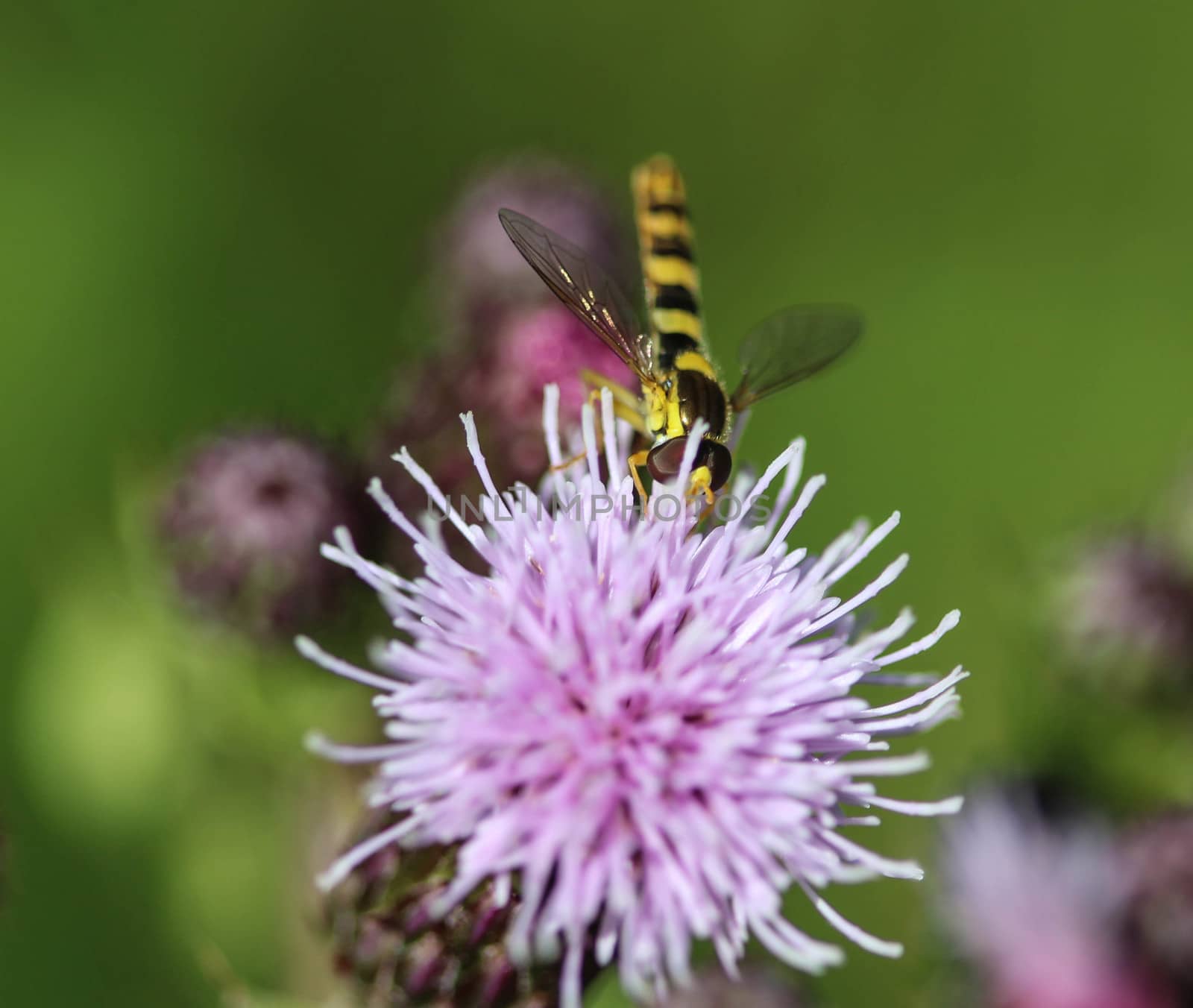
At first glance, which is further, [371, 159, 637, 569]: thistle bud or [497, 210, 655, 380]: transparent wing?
[371, 159, 637, 569]: thistle bud

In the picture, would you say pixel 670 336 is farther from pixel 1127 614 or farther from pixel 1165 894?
pixel 1165 894

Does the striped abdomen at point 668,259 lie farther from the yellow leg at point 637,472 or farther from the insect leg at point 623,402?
the yellow leg at point 637,472

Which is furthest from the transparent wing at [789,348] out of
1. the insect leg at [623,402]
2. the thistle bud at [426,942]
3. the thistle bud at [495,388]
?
the thistle bud at [426,942]

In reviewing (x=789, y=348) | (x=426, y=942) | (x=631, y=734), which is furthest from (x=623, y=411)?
(x=426, y=942)

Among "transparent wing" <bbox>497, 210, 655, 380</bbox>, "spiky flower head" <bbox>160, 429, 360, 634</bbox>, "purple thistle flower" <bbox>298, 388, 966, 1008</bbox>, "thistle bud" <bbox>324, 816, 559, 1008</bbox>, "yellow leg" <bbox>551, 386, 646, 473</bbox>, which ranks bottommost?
"thistle bud" <bbox>324, 816, 559, 1008</bbox>

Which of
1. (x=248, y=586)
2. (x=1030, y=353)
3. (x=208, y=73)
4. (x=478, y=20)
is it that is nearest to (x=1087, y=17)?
(x=1030, y=353)

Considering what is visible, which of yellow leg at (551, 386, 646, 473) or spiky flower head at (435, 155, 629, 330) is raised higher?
spiky flower head at (435, 155, 629, 330)

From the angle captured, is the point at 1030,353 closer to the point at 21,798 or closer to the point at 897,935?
the point at 897,935

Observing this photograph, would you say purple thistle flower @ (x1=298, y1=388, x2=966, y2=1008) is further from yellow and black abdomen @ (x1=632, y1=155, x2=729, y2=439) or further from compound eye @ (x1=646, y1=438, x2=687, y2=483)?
yellow and black abdomen @ (x1=632, y1=155, x2=729, y2=439)

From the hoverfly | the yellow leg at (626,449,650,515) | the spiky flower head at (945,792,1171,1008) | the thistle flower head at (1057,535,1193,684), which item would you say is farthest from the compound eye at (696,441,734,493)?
the thistle flower head at (1057,535,1193,684)
